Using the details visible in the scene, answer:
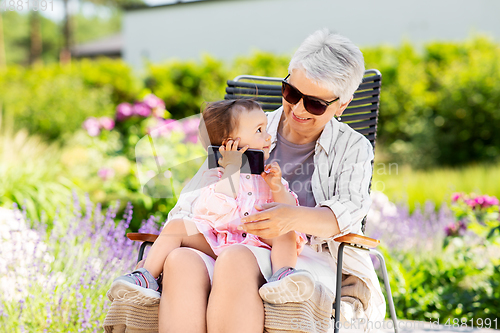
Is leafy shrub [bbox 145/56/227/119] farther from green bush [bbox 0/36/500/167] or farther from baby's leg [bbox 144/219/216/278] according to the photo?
baby's leg [bbox 144/219/216/278]

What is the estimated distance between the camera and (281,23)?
15984mm

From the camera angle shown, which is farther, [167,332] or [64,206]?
[64,206]

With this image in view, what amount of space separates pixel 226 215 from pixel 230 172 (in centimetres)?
17

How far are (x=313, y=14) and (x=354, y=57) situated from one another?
1450 cm

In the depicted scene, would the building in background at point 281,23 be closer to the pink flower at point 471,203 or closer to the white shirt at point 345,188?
the pink flower at point 471,203

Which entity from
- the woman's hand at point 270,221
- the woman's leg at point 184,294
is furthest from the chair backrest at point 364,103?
the woman's leg at point 184,294

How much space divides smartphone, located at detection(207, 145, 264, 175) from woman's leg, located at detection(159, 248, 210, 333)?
0.40m

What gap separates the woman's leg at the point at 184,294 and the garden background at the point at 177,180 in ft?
1.31

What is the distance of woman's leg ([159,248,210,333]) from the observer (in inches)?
61.9

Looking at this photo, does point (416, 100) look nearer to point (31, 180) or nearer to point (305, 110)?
point (31, 180)

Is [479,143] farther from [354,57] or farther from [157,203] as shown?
[354,57]

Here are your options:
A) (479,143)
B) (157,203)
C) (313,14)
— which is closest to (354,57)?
(157,203)

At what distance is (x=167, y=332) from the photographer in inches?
61.8

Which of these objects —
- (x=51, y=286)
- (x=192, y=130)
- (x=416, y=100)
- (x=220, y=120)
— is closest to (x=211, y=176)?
(x=220, y=120)
